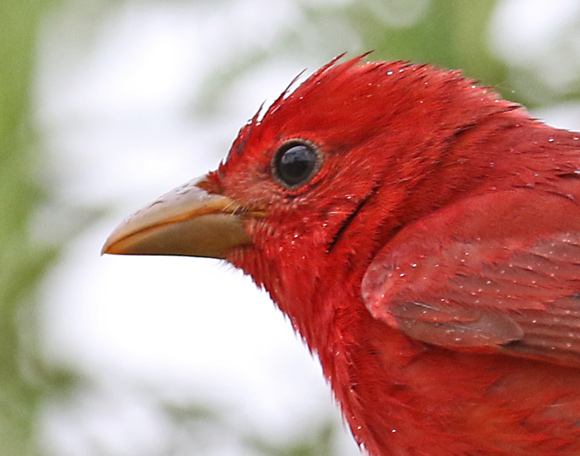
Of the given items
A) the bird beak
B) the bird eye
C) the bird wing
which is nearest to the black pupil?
the bird eye

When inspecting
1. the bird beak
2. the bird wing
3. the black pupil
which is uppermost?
the black pupil

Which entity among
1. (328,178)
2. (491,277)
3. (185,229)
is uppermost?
(328,178)

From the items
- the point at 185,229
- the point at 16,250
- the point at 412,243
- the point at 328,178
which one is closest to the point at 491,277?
the point at 412,243

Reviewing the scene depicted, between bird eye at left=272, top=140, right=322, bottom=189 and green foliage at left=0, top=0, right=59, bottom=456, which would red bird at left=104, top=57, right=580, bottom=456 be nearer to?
bird eye at left=272, top=140, right=322, bottom=189

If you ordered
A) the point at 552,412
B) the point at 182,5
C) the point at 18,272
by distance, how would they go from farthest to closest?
the point at 182,5
the point at 18,272
the point at 552,412

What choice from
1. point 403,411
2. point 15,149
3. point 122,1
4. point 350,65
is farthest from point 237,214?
point 122,1

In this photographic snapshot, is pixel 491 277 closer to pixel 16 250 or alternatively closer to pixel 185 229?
pixel 185 229

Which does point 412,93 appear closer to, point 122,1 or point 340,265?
point 340,265

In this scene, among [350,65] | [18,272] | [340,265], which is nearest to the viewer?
[340,265]
